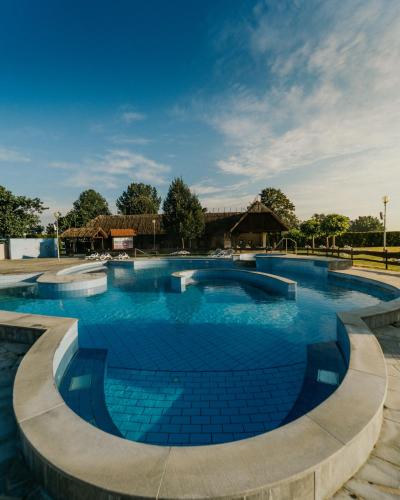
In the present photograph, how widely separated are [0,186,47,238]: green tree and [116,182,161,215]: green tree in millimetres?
26165

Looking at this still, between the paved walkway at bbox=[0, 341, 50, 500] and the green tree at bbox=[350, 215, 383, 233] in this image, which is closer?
the paved walkway at bbox=[0, 341, 50, 500]

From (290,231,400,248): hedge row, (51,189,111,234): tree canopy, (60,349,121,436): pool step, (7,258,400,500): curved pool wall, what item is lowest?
(60,349,121,436): pool step

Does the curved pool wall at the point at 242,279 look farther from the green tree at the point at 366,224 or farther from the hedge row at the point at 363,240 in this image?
the green tree at the point at 366,224

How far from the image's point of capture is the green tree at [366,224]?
56819 millimetres

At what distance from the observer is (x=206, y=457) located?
2.00 metres

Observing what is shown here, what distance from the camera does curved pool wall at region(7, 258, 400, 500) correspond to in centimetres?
174

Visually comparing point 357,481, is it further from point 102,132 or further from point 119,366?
point 102,132

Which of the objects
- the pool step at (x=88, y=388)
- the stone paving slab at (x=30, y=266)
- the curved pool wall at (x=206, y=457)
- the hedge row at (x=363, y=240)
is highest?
the hedge row at (x=363, y=240)

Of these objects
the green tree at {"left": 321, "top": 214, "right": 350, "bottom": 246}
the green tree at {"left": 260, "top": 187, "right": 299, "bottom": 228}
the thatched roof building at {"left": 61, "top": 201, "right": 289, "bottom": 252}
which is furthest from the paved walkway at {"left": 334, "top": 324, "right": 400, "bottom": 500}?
the green tree at {"left": 260, "top": 187, "right": 299, "bottom": 228}

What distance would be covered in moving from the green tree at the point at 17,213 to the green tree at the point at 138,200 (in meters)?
26.2

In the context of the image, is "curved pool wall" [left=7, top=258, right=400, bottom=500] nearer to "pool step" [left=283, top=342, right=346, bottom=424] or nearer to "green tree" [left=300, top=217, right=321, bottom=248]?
"pool step" [left=283, top=342, right=346, bottom=424]

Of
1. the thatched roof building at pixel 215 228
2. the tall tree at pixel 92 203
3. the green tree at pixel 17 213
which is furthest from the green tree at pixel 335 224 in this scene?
the tall tree at pixel 92 203

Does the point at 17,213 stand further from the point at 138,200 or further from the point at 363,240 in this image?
the point at 363,240

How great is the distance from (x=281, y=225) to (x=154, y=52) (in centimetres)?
2056
